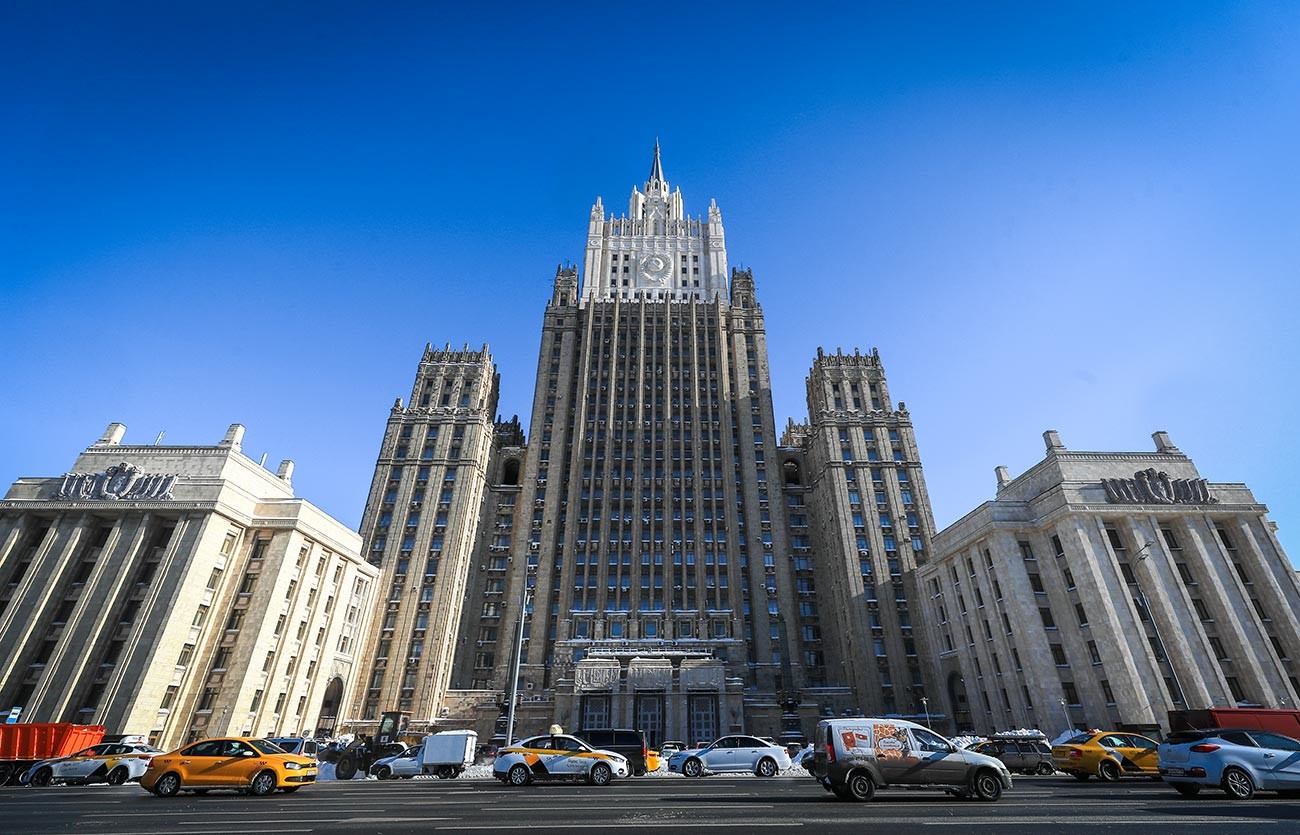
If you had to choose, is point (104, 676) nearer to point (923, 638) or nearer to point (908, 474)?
point (923, 638)

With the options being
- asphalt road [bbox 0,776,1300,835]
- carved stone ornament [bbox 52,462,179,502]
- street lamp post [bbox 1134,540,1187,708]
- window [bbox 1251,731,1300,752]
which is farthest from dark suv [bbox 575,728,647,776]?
carved stone ornament [bbox 52,462,179,502]

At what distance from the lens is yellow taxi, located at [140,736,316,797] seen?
72.4 feet

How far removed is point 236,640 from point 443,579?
2225 centimetres

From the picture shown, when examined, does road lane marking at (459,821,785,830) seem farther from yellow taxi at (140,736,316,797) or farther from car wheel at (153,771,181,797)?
car wheel at (153,771,181,797)

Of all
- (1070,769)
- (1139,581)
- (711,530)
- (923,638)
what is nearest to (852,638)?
(923,638)

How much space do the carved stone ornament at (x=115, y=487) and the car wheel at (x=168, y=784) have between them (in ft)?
134

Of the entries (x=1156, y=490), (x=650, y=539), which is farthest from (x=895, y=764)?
(x=650, y=539)

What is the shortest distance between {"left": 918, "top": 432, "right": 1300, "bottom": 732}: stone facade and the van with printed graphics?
127ft

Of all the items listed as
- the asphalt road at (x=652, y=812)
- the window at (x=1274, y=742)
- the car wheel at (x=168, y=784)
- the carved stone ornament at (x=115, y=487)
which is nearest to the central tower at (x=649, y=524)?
the carved stone ornament at (x=115, y=487)

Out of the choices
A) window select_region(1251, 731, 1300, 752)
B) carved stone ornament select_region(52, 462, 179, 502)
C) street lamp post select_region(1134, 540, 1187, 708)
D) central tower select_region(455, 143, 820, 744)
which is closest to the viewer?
window select_region(1251, 731, 1300, 752)

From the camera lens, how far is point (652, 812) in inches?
606

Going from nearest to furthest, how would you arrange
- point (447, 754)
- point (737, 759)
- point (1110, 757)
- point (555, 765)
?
point (555, 765), point (1110, 757), point (737, 759), point (447, 754)

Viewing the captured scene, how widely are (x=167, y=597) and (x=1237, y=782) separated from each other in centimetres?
6511

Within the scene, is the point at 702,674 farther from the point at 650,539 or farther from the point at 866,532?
the point at 866,532
